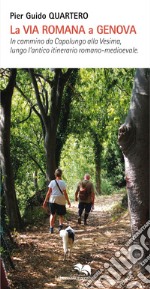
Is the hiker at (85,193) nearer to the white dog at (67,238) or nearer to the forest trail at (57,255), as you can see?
the forest trail at (57,255)

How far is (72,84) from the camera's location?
16766 mm

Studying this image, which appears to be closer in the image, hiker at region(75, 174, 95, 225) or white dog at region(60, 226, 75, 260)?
white dog at region(60, 226, 75, 260)

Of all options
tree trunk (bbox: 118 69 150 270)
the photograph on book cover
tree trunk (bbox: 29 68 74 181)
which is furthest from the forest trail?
tree trunk (bbox: 29 68 74 181)

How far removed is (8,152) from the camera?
1124cm

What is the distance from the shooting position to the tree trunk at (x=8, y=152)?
36.1 ft

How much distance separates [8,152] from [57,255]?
390 cm

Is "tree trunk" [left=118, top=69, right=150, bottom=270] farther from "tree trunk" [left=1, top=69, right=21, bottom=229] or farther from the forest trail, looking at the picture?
"tree trunk" [left=1, top=69, right=21, bottom=229]

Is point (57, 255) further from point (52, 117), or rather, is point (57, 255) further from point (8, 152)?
point (52, 117)

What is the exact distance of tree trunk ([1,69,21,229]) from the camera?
433 inches

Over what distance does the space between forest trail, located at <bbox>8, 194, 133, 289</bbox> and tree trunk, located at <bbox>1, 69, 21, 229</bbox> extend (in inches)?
25.5

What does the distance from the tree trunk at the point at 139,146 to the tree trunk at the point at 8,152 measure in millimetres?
5337
